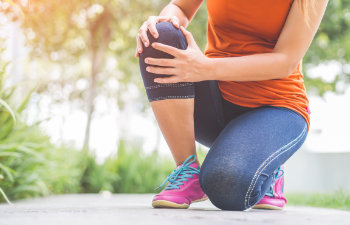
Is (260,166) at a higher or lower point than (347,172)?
higher

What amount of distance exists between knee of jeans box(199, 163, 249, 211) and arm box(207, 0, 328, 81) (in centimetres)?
31

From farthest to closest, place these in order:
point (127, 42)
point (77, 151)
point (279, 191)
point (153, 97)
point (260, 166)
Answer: point (127, 42) < point (77, 151) < point (279, 191) < point (153, 97) < point (260, 166)

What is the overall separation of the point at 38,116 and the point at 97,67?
118 inches

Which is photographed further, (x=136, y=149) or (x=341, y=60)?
(x=341, y=60)

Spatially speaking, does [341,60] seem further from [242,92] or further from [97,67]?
[242,92]

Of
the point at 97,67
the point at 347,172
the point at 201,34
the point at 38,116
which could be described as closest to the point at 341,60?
the point at 347,172

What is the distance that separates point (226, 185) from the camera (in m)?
1.38

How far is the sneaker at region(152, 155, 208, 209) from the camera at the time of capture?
1391mm

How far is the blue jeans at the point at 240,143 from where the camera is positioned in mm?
1378

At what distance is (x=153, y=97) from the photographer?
1516 millimetres

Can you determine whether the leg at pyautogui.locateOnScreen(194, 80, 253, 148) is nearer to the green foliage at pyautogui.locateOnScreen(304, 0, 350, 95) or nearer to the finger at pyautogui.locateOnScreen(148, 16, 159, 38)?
the finger at pyautogui.locateOnScreen(148, 16, 159, 38)

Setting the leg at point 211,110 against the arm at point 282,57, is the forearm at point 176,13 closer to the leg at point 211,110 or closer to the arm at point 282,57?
the leg at point 211,110

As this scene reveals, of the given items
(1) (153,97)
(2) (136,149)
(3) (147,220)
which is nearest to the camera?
(3) (147,220)

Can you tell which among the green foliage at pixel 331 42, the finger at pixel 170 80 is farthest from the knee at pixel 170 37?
the green foliage at pixel 331 42
